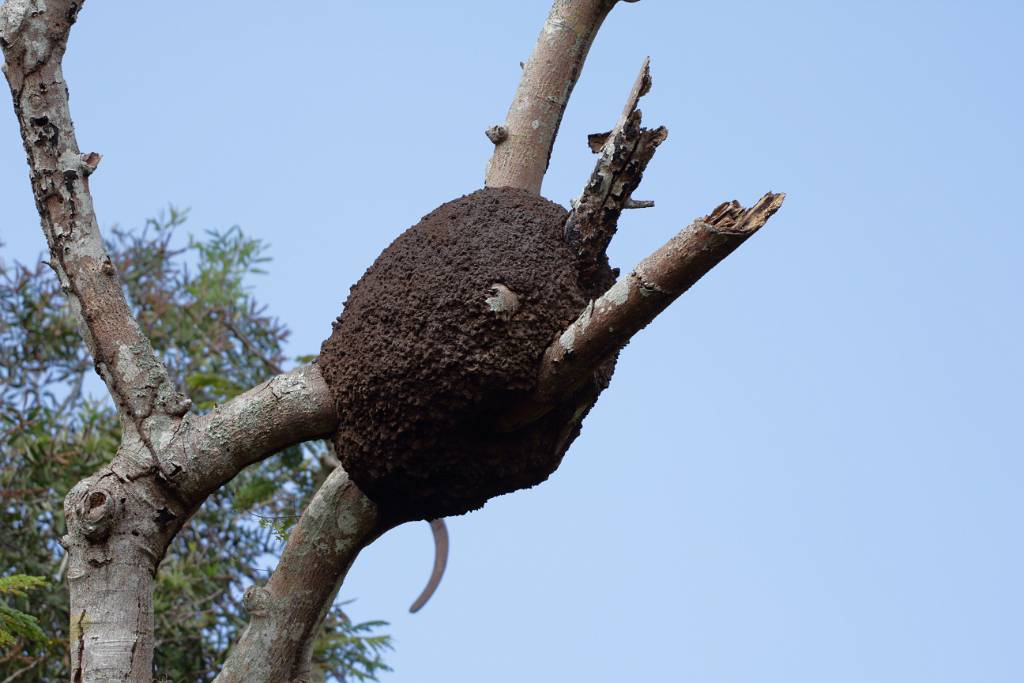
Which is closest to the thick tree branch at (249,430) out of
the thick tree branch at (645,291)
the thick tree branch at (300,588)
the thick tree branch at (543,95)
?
the thick tree branch at (300,588)

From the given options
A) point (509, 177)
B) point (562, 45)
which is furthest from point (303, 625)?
point (562, 45)

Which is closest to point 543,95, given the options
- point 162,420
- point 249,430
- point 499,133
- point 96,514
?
point 499,133

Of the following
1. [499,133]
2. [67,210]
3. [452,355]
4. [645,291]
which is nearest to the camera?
[645,291]

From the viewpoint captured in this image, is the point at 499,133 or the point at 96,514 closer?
the point at 96,514

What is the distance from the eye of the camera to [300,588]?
3850 millimetres

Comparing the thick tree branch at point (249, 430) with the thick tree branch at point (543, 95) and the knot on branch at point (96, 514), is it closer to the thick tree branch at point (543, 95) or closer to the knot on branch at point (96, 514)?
the knot on branch at point (96, 514)

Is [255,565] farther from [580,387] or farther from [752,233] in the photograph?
[752,233]

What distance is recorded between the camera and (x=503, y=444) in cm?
355

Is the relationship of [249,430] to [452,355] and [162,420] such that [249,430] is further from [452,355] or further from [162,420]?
[452,355]

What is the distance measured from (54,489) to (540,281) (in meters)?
4.73

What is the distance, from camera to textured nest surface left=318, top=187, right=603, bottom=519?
3.32 meters

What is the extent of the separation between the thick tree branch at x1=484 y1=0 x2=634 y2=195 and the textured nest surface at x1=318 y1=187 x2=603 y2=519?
674 millimetres

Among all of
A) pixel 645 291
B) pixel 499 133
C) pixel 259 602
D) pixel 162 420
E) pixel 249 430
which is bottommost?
pixel 259 602

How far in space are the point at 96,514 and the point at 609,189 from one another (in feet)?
5.39
